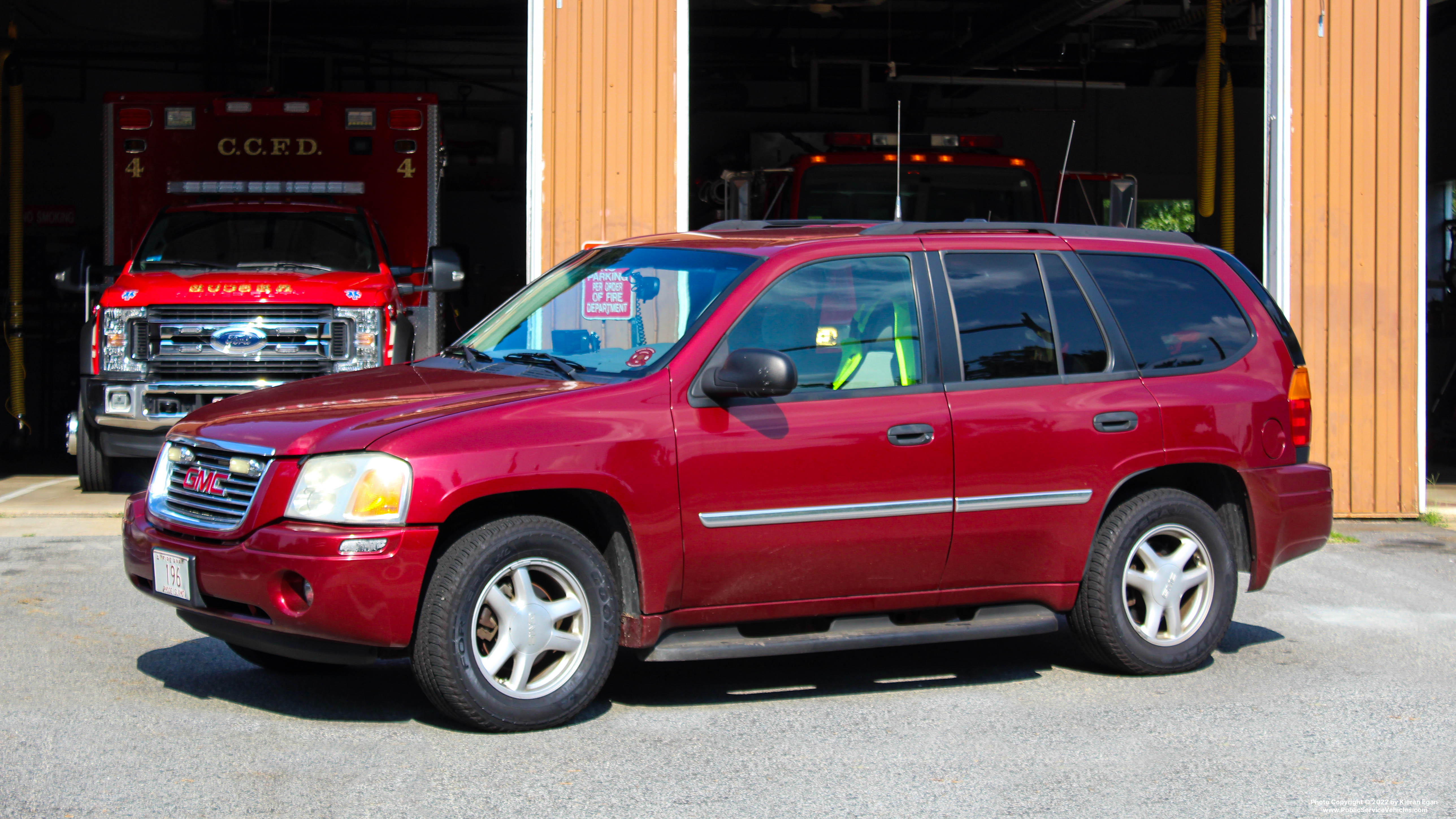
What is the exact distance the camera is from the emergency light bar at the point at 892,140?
13.6 m

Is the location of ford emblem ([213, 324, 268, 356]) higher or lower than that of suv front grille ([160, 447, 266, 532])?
higher

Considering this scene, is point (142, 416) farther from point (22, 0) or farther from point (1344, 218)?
point (22, 0)

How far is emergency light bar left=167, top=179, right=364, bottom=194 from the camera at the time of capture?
12508 millimetres

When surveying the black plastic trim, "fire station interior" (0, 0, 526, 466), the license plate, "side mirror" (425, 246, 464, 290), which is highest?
"fire station interior" (0, 0, 526, 466)

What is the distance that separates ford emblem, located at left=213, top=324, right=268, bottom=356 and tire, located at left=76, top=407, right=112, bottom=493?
4.38ft

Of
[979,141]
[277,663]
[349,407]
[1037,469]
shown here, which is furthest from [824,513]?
[979,141]

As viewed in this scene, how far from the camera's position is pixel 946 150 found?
45.1 feet

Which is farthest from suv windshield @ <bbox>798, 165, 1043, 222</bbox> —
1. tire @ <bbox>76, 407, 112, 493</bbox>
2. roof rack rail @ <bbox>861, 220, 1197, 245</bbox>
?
roof rack rail @ <bbox>861, 220, 1197, 245</bbox>

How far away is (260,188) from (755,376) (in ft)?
28.7

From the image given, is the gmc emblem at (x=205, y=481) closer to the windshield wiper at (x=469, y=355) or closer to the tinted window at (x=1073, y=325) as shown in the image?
the windshield wiper at (x=469, y=355)

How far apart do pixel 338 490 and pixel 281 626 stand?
18.9 inches

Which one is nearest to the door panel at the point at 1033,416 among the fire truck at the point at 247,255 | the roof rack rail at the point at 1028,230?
the roof rack rail at the point at 1028,230

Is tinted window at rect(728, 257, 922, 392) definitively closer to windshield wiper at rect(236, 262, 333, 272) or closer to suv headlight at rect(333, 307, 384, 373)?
suv headlight at rect(333, 307, 384, 373)

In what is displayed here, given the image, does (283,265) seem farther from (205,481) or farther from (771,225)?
(205,481)
